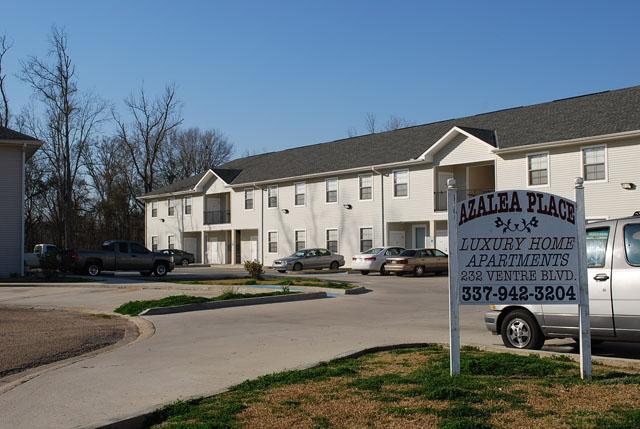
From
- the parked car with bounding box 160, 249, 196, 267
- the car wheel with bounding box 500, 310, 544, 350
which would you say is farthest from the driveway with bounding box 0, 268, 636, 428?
the parked car with bounding box 160, 249, 196, 267

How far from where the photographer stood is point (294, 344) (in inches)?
459

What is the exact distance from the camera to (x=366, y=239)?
4041 cm

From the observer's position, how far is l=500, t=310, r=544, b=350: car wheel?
1045 centimetres

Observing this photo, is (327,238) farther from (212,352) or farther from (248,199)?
(212,352)

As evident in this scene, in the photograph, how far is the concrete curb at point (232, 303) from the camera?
17.2 metres

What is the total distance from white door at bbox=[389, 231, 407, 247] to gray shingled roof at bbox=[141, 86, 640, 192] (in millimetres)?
4082

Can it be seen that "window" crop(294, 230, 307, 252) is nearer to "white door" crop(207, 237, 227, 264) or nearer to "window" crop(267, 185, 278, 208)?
"window" crop(267, 185, 278, 208)

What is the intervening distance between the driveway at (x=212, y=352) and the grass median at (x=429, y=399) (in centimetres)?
81

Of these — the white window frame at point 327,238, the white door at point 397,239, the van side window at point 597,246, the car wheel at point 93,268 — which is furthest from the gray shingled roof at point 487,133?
the van side window at point 597,246

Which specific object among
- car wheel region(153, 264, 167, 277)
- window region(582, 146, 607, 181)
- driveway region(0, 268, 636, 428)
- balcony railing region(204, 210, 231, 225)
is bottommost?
driveway region(0, 268, 636, 428)

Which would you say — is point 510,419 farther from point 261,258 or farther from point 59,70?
point 59,70

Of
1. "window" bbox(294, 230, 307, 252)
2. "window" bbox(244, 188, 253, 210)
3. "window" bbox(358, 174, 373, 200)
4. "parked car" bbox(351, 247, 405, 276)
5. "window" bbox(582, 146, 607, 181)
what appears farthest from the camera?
"window" bbox(244, 188, 253, 210)

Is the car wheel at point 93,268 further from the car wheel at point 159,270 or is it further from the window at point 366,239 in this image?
the window at point 366,239

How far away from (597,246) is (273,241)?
1508 inches
